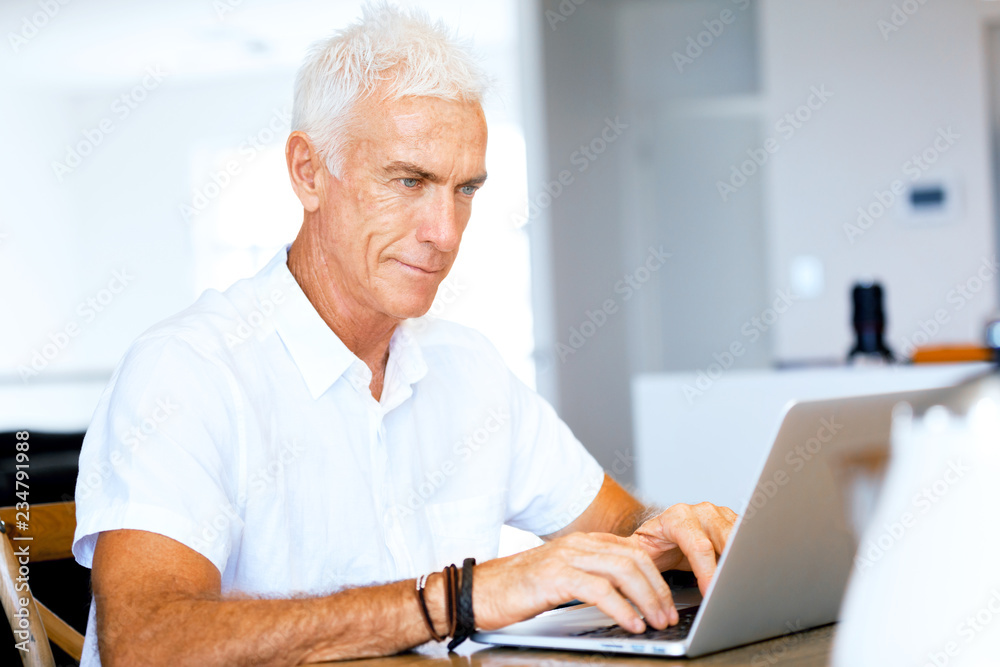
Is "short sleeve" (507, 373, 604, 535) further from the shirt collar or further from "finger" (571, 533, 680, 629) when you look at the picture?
"finger" (571, 533, 680, 629)

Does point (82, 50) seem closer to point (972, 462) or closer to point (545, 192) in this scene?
point (545, 192)

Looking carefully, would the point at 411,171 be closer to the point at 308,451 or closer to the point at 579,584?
the point at 308,451

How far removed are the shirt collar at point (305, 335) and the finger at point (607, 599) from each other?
0.50 m

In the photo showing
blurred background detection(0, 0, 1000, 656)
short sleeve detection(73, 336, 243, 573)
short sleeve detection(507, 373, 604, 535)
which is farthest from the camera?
blurred background detection(0, 0, 1000, 656)

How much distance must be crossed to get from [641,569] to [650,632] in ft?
0.16

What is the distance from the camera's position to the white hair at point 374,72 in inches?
47.0

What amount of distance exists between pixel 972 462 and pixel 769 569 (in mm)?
442

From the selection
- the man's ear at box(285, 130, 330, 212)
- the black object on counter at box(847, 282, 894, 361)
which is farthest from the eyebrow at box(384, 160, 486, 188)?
the black object on counter at box(847, 282, 894, 361)

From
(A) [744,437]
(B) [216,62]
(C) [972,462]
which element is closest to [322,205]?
(C) [972,462]

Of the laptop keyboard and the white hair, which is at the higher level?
the white hair

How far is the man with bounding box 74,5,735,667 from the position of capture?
80cm

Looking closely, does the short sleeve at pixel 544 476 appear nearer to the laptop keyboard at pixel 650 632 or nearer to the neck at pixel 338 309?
the neck at pixel 338 309

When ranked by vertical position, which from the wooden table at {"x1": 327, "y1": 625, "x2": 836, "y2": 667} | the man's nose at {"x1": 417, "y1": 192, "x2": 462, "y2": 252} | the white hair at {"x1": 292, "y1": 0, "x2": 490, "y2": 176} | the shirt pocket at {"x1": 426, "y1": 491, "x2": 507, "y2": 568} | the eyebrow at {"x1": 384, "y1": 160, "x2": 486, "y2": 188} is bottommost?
the shirt pocket at {"x1": 426, "y1": 491, "x2": 507, "y2": 568}

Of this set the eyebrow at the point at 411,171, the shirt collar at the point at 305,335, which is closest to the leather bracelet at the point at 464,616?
the shirt collar at the point at 305,335
